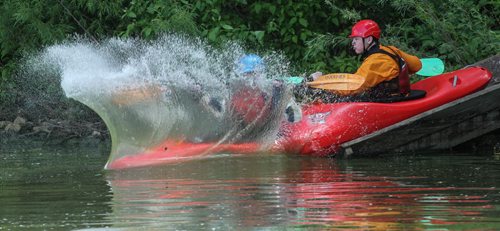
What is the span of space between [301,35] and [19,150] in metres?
3.87

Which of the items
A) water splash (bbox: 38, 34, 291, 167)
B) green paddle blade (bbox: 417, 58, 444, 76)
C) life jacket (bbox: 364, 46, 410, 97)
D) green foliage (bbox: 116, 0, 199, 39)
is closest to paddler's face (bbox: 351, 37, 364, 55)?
life jacket (bbox: 364, 46, 410, 97)

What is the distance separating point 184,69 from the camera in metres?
11.6

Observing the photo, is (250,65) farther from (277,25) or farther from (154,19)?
(277,25)

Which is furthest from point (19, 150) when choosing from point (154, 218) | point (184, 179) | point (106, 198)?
point (154, 218)

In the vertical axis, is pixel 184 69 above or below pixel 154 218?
above

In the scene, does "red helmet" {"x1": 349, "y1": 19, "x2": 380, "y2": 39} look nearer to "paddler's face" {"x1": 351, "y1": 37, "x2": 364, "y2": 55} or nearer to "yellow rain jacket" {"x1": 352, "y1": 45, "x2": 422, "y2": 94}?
"paddler's face" {"x1": 351, "y1": 37, "x2": 364, "y2": 55}

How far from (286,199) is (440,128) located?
383 cm

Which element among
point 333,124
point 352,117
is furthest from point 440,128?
point 333,124

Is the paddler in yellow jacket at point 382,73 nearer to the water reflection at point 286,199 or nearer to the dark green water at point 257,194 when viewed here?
the dark green water at point 257,194

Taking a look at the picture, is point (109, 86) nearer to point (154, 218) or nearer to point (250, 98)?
point (250, 98)

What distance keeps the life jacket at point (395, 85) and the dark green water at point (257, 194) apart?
656 millimetres

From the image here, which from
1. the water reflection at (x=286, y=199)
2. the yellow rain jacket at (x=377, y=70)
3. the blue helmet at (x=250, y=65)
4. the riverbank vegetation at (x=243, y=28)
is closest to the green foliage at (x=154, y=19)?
the riverbank vegetation at (x=243, y=28)

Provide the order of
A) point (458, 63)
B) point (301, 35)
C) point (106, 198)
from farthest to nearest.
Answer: point (301, 35) < point (458, 63) < point (106, 198)

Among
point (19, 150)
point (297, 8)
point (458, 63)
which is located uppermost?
point (297, 8)
